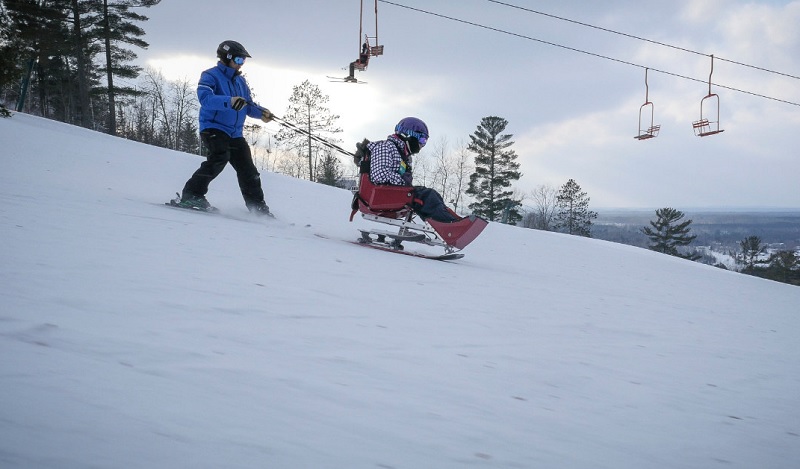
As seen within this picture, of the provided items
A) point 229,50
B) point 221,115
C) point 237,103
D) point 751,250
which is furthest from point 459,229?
point 751,250

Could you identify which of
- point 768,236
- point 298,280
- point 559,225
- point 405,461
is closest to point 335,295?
point 298,280

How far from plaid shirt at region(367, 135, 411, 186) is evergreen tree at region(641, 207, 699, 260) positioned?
178 ft

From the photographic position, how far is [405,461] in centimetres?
115

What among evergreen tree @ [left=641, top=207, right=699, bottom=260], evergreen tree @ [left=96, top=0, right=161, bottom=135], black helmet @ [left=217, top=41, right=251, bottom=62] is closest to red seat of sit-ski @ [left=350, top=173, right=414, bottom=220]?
black helmet @ [left=217, top=41, right=251, bottom=62]

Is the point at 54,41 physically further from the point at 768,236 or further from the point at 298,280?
the point at 768,236

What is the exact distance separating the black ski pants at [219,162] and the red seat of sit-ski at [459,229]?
2361mm

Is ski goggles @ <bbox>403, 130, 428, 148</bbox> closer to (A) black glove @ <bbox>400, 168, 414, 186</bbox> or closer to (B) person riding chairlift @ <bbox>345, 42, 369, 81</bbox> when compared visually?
(A) black glove @ <bbox>400, 168, 414, 186</bbox>

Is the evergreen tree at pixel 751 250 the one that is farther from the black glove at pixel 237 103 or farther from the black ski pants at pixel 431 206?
the black glove at pixel 237 103

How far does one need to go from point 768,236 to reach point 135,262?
6781 inches

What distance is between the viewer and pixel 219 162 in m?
5.45

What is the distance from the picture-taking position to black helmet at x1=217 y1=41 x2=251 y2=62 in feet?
17.7

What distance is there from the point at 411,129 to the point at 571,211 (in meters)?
56.5

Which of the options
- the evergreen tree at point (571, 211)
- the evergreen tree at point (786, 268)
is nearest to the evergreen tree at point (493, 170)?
the evergreen tree at point (571, 211)

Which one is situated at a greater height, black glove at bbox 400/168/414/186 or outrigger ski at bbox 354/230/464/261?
black glove at bbox 400/168/414/186
